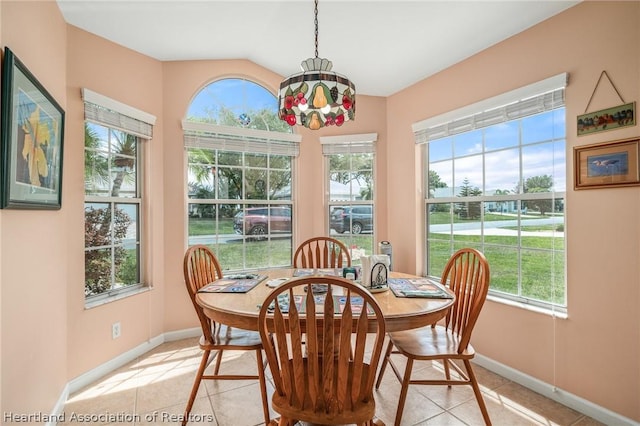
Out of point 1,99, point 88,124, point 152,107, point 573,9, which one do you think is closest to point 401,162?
point 573,9

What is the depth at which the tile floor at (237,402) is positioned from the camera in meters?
1.87

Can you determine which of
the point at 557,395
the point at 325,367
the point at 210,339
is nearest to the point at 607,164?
the point at 557,395

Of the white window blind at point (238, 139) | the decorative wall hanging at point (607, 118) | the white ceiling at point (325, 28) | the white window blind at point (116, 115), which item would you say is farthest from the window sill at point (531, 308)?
the white window blind at point (116, 115)

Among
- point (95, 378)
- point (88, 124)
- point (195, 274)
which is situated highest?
point (88, 124)

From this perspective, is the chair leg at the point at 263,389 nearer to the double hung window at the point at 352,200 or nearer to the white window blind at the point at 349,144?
the double hung window at the point at 352,200

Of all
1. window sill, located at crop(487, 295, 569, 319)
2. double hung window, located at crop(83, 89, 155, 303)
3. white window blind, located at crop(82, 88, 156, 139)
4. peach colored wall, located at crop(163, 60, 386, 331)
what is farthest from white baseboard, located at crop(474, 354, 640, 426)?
white window blind, located at crop(82, 88, 156, 139)

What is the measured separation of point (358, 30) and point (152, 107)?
6.13ft

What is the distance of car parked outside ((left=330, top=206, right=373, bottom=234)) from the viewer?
3600mm

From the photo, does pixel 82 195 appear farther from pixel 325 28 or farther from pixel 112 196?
pixel 325 28

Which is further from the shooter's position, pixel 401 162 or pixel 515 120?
pixel 401 162

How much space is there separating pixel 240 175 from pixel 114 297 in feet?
5.01

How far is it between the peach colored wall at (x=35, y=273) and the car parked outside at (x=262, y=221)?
4.77 feet

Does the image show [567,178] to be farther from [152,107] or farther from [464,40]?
[152,107]

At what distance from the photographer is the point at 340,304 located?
1591 millimetres
